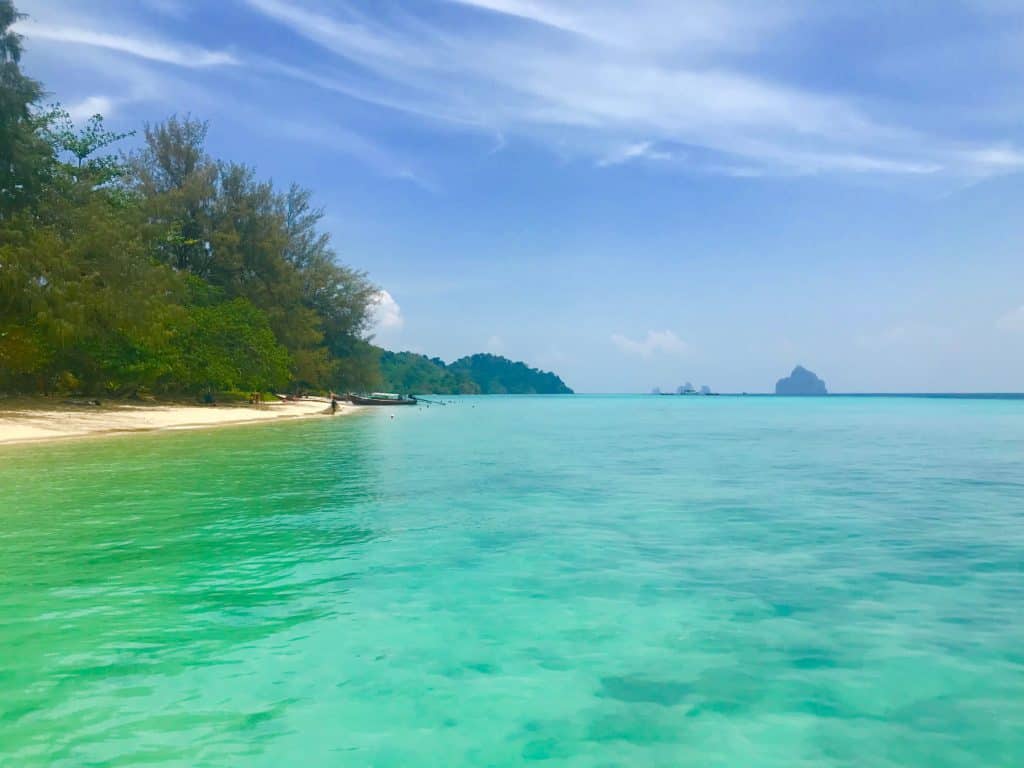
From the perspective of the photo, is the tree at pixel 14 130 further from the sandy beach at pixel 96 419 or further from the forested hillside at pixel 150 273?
the sandy beach at pixel 96 419

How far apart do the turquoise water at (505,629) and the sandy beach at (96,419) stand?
53.2ft

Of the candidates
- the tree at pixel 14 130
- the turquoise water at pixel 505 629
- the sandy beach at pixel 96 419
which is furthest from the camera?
the tree at pixel 14 130

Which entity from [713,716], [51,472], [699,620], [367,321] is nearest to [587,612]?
[699,620]

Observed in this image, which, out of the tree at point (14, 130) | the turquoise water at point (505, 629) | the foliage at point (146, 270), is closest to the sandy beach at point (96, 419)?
the foliage at point (146, 270)

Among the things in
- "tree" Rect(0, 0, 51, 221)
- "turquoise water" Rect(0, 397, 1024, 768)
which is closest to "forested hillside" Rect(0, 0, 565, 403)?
"tree" Rect(0, 0, 51, 221)

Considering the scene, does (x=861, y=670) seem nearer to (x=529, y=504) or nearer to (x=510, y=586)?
(x=510, y=586)

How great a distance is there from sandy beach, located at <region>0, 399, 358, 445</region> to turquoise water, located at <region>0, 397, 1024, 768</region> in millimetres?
16226

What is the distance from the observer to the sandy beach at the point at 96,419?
29.9 m

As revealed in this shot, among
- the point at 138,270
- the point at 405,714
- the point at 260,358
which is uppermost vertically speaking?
the point at 138,270

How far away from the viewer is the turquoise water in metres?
4.78

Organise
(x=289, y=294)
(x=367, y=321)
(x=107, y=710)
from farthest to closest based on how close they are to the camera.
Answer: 1. (x=367, y=321)
2. (x=289, y=294)
3. (x=107, y=710)

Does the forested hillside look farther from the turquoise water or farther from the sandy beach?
the turquoise water

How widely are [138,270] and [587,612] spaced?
3798cm

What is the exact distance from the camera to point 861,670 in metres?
5.98
